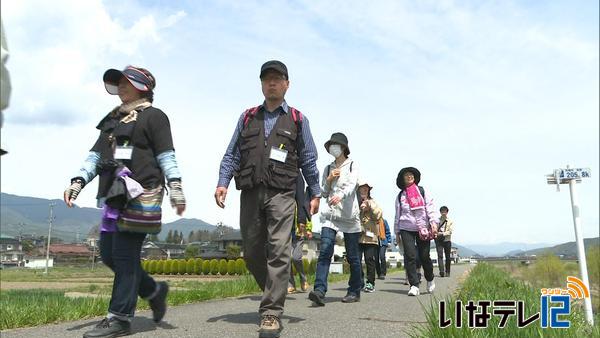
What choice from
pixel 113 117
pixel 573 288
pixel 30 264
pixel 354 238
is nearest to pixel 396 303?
pixel 354 238

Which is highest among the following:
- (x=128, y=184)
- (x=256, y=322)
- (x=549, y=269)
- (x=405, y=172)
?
(x=405, y=172)

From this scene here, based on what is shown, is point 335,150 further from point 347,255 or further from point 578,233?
point 578,233

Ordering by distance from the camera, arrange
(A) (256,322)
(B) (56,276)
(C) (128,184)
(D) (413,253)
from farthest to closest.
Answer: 1. (B) (56,276)
2. (D) (413,253)
3. (A) (256,322)
4. (C) (128,184)

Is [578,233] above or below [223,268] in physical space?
above

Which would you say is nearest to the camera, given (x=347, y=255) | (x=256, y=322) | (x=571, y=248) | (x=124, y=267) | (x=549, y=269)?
(x=124, y=267)

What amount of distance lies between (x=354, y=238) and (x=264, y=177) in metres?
2.62

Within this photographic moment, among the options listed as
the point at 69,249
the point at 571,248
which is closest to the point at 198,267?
the point at 571,248

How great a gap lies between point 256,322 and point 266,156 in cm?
144

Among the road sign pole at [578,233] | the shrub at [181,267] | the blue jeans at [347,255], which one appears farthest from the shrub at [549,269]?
the blue jeans at [347,255]

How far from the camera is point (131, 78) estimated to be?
12.1 feet

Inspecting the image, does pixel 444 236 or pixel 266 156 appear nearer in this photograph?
pixel 266 156

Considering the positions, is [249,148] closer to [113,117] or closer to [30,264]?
[113,117]

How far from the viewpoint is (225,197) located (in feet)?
13.6

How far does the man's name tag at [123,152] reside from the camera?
351 cm
